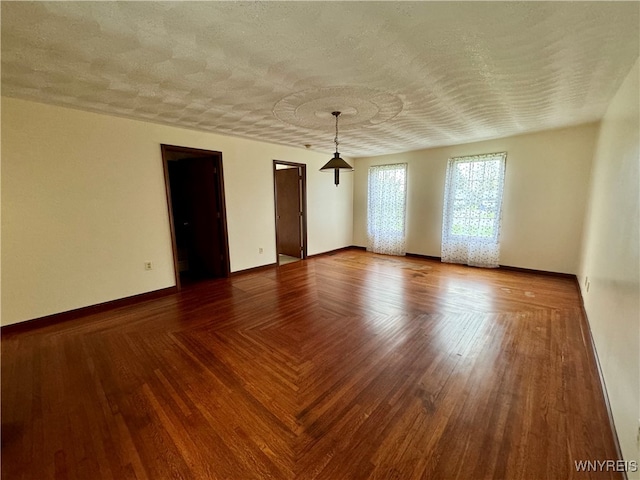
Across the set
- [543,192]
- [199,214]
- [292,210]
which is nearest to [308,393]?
[199,214]

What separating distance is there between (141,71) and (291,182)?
3822 millimetres

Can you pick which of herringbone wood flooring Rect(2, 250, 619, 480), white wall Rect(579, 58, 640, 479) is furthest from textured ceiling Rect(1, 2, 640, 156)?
herringbone wood flooring Rect(2, 250, 619, 480)

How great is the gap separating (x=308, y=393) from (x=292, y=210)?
14.6 ft

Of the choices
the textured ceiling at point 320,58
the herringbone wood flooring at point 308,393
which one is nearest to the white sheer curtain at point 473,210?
the textured ceiling at point 320,58

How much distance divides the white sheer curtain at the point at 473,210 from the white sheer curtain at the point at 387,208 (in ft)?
3.14

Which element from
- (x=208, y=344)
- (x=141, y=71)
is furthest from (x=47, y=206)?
(x=208, y=344)

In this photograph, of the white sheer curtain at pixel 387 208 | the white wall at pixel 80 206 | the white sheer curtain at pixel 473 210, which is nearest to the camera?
the white wall at pixel 80 206

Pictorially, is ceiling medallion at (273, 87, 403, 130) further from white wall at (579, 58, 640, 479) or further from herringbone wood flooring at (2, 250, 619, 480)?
herringbone wood flooring at (2, 250, 619, 480)

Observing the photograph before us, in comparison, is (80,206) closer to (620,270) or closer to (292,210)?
(292,210)

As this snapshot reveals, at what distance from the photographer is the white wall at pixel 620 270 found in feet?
4.52

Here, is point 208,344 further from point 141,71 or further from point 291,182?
point 291,182

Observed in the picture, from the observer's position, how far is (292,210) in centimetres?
593

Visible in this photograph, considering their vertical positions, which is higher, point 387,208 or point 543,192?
point 543,192

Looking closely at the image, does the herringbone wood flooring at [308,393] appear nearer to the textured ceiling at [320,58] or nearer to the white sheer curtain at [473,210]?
the white sheer curtain at [473,210]
